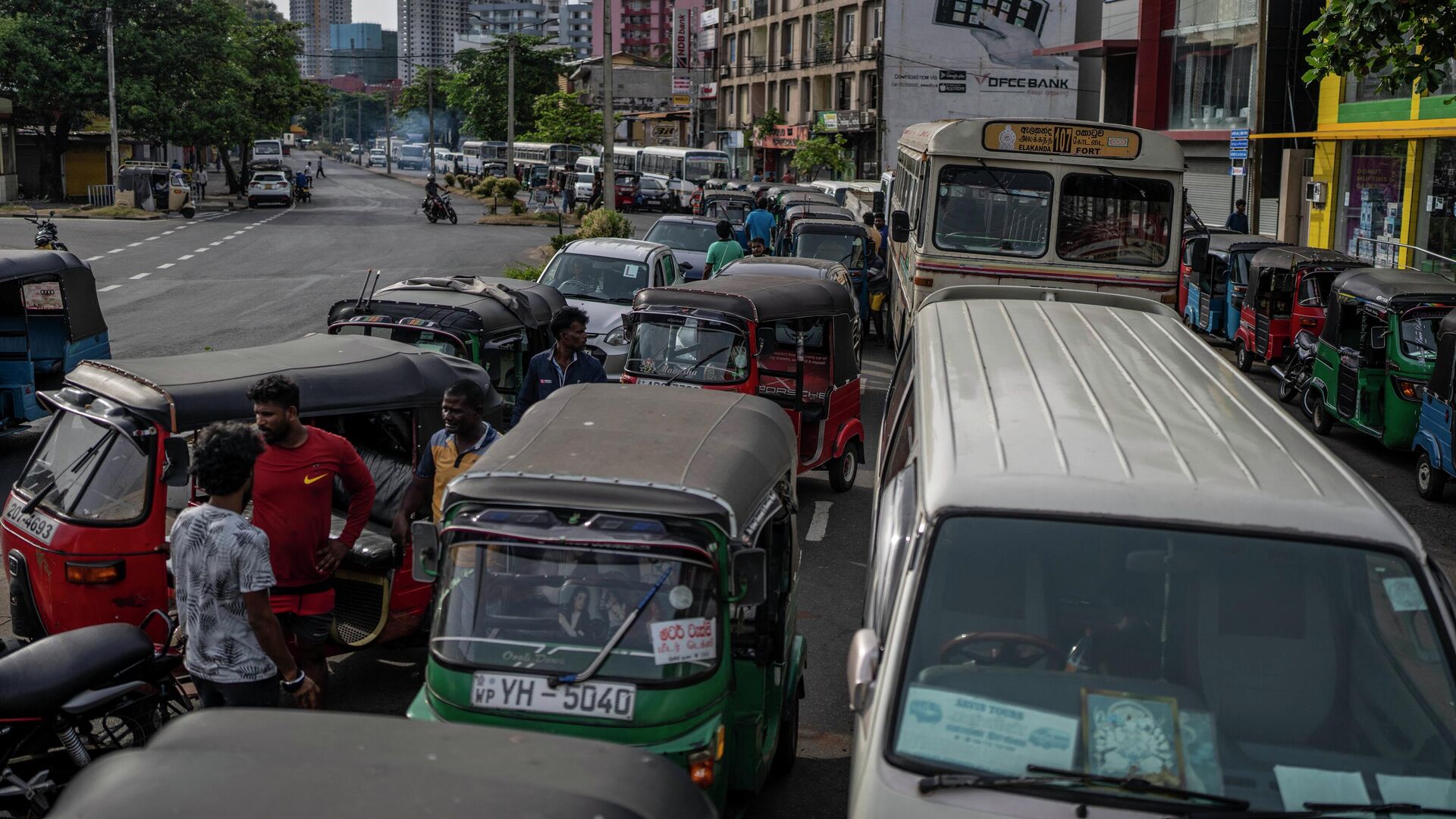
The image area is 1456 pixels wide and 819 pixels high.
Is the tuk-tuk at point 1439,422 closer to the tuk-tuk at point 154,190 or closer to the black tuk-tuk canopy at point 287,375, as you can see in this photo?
the black tuk-tuk canopy at point 287,375

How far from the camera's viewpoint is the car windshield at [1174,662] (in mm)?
3553

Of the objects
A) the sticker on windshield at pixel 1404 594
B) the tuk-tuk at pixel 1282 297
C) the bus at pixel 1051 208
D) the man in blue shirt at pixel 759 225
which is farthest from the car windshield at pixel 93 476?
the man in blue shirt at pixel 759 225

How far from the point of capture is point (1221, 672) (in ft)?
12.7

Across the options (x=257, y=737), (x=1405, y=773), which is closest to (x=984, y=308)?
(x=1405, y=773)

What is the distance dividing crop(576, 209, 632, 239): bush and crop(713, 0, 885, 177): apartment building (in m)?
26.3

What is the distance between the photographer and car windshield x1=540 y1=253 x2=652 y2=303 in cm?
1644

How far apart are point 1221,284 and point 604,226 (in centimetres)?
1206

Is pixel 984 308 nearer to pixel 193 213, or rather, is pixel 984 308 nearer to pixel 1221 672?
pixel 1221 672

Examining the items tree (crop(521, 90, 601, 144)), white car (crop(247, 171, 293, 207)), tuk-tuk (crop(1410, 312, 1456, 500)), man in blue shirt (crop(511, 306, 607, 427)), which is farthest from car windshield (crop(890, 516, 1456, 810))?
tree (crop(521, 90, 601, 144))

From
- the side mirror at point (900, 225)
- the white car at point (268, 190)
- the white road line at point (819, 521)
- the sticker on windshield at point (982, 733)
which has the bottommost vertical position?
the white road line at point (819, 521)

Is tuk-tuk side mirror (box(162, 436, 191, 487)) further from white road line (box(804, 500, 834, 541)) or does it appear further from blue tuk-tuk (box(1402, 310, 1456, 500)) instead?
blue tuk-tuk (box(1402, 310, 1456, 500))

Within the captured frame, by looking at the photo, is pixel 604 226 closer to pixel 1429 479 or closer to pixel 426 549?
pixel 1429 479

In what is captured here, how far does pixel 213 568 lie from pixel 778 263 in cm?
1077

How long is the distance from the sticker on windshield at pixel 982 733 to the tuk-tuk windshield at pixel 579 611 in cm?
120
